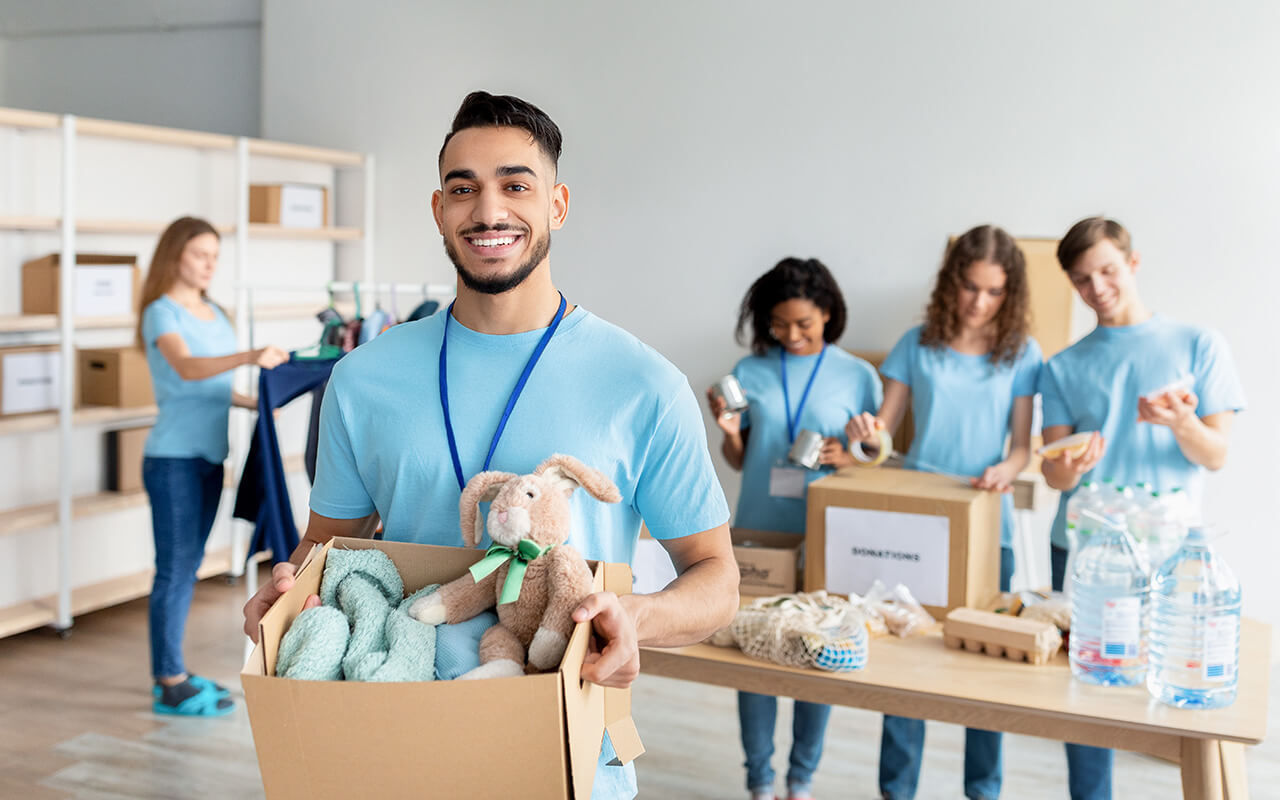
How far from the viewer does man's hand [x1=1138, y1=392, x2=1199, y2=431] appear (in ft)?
7.65

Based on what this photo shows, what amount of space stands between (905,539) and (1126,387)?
73 centimetres

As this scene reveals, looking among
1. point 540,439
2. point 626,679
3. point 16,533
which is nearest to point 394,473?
point 540,439

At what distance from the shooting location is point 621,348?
137 cm

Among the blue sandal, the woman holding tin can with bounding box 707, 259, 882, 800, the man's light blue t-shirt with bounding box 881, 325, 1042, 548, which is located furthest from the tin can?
the blue sandal

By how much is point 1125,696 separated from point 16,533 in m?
3.77

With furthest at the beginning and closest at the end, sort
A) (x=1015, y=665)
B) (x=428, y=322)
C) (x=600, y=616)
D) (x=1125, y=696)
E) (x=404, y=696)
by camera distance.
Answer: (x=1015, y=665) → (x=1125, y=696) → (x=428, y=322) → (x=600, y=616) → (x=404, y=696)

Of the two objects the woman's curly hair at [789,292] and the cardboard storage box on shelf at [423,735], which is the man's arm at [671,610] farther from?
the woman's curly hair at [789,292]

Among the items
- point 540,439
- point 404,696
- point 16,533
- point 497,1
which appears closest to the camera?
point 404,696

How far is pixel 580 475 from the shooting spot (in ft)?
3.99

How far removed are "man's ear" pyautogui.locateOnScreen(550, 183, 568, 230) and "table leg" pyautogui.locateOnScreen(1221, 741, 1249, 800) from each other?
4.86 feet

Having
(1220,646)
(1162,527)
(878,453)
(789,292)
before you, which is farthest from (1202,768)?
(789,292)

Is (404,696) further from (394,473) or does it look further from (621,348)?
(621,348)

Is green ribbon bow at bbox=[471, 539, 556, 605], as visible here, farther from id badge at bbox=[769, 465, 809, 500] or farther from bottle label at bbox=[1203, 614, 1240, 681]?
id badge at bbox=[769, 465, 809, 500]

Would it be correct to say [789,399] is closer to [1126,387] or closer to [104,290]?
[1126,387]
